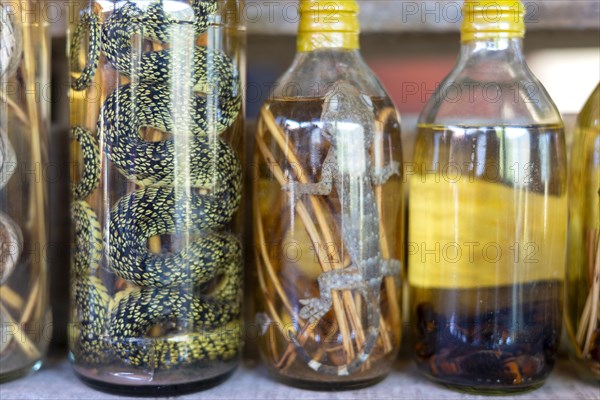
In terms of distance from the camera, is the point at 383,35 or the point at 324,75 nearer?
the point at 324,75

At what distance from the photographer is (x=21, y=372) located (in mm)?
619

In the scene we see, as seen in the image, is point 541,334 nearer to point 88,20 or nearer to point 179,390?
point 179,390

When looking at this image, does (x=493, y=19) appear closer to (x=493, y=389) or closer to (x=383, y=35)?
(x=383, y=35)

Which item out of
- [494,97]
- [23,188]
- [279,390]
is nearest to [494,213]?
[494,97]

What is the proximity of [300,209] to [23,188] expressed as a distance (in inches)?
8.5

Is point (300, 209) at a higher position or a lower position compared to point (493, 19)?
lower

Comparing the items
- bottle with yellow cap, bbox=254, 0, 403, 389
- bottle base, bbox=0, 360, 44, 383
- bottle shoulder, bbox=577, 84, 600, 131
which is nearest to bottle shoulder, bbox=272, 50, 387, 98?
bottle with yellow cap, bbox=254, 0, 403, 389

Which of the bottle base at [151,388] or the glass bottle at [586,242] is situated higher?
the glass bottle at [586,242]

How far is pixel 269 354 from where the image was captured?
2.02ft

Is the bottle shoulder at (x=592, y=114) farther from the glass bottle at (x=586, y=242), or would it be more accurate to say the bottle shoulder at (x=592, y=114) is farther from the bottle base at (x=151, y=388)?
the bottle base at (x=151, y=388)

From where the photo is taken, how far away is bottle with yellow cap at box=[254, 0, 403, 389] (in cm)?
59

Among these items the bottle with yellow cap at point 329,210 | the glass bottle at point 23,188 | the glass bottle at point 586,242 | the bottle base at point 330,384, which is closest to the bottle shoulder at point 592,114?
the glass bottle at point 586,242

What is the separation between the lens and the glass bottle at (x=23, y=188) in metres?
0.61

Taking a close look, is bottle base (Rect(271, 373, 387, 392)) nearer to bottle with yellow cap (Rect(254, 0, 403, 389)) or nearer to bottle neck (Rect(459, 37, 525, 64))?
bottle with yellow cap (Rect(254, 0, 403, 389))
